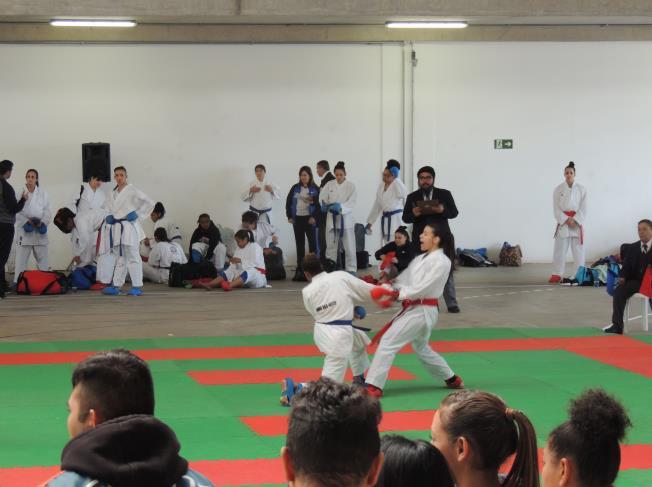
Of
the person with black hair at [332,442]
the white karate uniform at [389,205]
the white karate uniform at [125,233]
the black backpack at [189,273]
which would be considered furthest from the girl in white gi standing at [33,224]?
the person with black hair at [332,442]

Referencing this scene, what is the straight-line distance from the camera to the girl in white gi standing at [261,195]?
18016 mm

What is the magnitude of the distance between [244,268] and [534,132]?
21.9ft

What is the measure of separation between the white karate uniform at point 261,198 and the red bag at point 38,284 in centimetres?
399

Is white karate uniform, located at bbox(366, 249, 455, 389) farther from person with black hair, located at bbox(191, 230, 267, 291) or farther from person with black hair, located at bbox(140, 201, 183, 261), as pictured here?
person with black hair, located at bbox(140, 201, 183, 261)

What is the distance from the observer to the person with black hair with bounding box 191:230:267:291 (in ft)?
51.2

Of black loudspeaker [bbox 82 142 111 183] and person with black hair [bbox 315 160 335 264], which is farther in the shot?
black loudspeaker [bbox 82 142 111 183]

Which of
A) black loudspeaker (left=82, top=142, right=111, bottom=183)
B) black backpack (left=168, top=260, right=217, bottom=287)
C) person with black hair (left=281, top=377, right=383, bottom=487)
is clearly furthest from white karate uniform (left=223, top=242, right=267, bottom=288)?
person with black hair (left=281, top=377, right=383, bottom=487)

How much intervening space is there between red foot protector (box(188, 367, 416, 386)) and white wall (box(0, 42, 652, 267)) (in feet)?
31.3

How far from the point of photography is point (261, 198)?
18062mm

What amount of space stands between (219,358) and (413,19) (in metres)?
8.39

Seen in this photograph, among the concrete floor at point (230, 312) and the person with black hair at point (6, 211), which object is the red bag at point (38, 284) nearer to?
the concrete floor at point (230, 312)

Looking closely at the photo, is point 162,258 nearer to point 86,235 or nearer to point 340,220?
point 86,235

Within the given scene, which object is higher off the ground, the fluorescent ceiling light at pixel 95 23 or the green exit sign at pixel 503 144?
the fluorescent ceiling light at pixel 95 23

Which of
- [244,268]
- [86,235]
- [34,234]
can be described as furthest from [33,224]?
[244,268]
